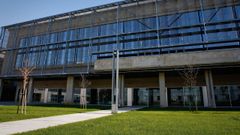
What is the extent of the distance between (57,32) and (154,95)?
80.2 feet

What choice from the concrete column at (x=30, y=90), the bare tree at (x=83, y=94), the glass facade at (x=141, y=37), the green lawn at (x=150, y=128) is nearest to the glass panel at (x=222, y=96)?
the glass facade at (x=141, y=37)

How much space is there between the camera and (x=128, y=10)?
32719 mm

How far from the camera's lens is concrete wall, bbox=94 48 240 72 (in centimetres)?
2053

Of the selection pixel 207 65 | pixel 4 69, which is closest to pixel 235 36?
pixel 207 65

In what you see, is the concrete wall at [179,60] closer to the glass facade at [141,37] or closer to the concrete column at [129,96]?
the glass facade at [141,37]

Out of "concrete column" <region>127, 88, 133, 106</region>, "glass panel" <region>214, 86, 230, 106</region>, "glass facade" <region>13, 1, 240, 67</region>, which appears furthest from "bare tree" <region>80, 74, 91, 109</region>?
"glass panel" <region>214, 86, 230, 106</region>

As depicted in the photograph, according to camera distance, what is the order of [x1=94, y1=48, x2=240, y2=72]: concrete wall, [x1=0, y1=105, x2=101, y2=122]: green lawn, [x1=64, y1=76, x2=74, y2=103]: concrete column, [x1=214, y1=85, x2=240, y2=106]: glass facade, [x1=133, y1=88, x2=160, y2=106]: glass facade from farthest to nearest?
[x1=64, y1=76, x2=74, y2=103]: concrete column → [x1=133, y1=88, x2=160, y2=106]: glass facade → [x1=214, y1=85, x2=240, y2=106]: glass facade → [x1=94, y1=48, x2=240, y2=72]: concrete wall → [x1=0, y1=105, x2=101, y2=122]: green lawn

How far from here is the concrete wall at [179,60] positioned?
20.5 meters

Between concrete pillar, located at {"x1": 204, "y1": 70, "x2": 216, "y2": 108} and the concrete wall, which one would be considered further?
concrete pillar, located at {"x1": 204, "y1": 70, "x2": 216, "y2": 108}

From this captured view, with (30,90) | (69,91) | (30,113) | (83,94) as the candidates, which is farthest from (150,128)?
(30,90)

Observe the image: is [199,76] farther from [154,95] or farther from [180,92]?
[154,95]

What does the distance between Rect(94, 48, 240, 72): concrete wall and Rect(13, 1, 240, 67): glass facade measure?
302 cm

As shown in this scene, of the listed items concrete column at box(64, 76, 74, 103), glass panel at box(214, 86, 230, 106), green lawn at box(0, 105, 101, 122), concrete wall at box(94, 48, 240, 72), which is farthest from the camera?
→ concrete column at box(64, 76, 74, 103)

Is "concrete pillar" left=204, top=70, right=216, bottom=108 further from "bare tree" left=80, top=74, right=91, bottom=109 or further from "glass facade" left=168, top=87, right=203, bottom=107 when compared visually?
"bare tree" left=80, top=74, right=91, bottom=109
